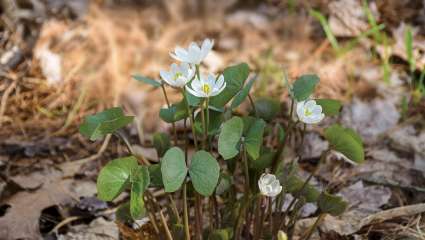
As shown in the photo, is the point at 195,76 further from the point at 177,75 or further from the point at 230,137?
the point at 230,137

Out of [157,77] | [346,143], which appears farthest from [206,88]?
[157,77]

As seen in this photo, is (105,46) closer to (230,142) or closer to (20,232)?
(20,232)

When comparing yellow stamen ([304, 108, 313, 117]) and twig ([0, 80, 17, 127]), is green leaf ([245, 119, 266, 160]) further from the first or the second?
twig ([0, 80, 17, 127])

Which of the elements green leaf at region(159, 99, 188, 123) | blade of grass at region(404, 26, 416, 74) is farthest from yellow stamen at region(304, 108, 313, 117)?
blade of grass at region(404, 26, 416, 74)

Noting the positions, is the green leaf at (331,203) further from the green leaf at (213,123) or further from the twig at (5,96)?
the twig at (5,96)

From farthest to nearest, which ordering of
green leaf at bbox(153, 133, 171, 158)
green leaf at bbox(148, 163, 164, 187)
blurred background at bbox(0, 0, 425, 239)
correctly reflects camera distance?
blurred background at bbox(0, 0, 425, 239) < green leaf at bbox(153, 133, 171, 158) < green leaf at bbox(148, 163, 164, 187)

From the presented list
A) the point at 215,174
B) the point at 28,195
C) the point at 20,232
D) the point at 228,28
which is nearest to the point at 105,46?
the point at 228,28
